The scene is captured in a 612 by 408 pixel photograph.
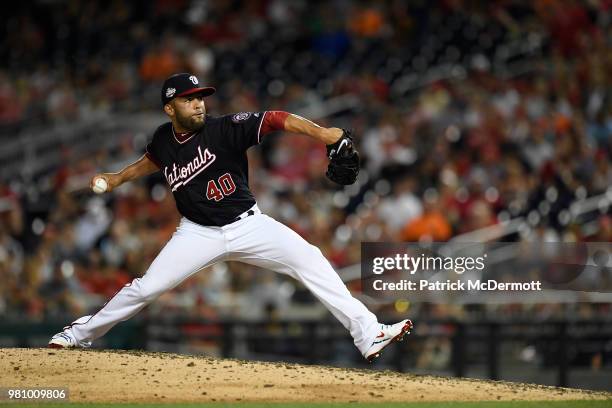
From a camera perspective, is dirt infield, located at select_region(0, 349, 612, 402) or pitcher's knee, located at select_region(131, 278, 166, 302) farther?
pitcher's knee, located at select_region(131, 278, 166, 302)

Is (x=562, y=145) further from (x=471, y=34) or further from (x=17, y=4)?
(x=17, y=4)

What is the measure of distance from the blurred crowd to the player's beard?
14.2ft

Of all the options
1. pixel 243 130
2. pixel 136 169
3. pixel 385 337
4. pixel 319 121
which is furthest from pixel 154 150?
pixel 319 121

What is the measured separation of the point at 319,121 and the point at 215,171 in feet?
23.3

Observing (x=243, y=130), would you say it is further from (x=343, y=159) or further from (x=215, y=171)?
(x=343, y=159)

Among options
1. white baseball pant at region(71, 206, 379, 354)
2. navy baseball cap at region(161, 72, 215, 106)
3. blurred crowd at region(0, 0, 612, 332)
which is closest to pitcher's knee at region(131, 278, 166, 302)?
white baseball pant at region(71, 206, 379, 354)

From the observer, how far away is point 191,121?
24.3 ft

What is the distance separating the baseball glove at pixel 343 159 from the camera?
22.6 ft

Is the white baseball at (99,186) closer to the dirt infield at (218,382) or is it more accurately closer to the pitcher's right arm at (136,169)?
the pitcher's right arm at (136,169)

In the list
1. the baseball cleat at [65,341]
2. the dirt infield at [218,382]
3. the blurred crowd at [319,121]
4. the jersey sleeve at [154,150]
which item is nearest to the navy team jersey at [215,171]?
the jersey sleeve at [154,150]

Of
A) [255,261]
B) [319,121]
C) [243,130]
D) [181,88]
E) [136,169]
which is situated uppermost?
[319,121]

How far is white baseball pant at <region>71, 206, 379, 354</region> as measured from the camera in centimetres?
728

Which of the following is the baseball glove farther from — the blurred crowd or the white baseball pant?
the blurred crowd

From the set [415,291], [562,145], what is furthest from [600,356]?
[415,291]
